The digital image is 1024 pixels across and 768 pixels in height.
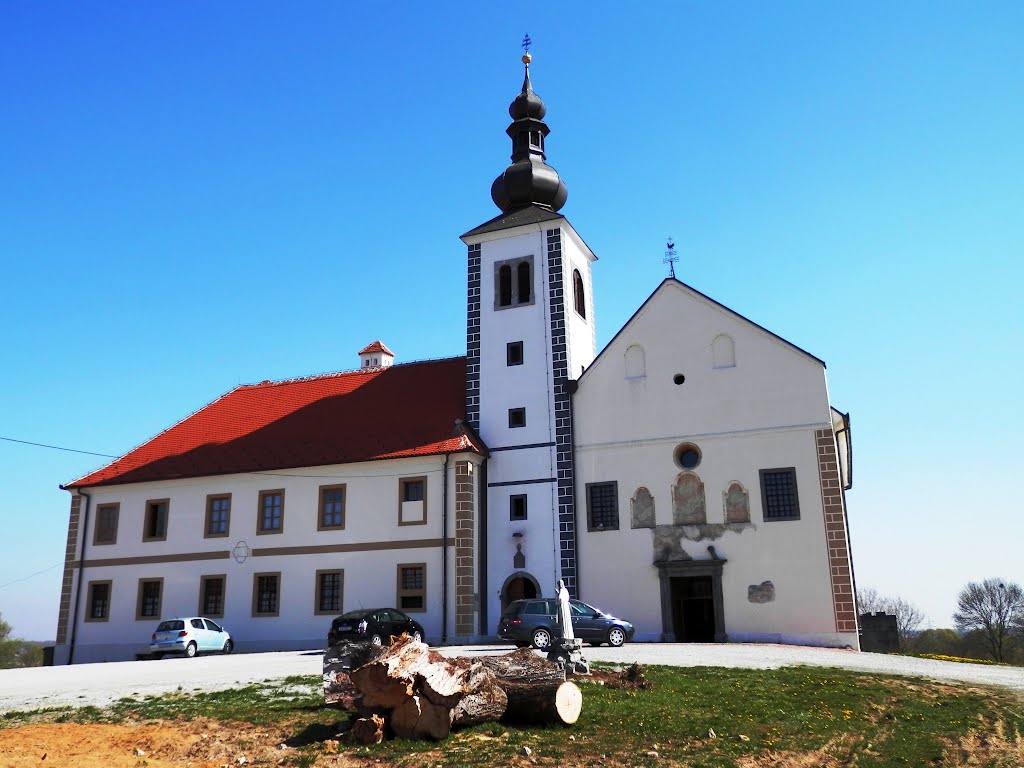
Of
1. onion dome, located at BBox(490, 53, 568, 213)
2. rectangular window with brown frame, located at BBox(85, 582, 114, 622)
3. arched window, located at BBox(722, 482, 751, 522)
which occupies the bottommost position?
rectangular window with brown frame, located at BBox(85, 582, 114, 622)

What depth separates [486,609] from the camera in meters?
30.1

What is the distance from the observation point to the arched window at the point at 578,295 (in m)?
34.8

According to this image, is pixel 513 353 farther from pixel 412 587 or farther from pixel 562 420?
pixel 412 587

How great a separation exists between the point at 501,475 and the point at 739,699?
59.0 feet

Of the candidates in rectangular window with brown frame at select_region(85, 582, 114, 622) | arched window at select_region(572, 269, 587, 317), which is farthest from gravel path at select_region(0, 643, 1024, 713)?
arched window at select_region(572, 269, 587, 317)

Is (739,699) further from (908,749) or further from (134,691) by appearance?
(134,691)

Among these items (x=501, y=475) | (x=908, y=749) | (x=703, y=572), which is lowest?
(x=908, y=749)

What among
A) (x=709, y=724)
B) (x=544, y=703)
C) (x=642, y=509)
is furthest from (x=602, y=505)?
(x=544, y=703)

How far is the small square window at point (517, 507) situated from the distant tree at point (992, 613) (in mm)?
45339

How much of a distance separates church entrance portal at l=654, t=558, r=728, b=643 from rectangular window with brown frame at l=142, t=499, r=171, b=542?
1880 centimetres

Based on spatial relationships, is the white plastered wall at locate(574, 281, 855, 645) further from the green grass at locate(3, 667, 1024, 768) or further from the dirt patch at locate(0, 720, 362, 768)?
the dirt patch at locate(0, 720, 362, 768)

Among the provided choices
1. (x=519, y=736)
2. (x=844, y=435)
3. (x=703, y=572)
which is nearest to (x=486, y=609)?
(x=703, y=572)

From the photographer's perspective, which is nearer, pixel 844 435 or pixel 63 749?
pixel 63 749

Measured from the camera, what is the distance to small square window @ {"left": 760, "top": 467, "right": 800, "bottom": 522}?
91.5 feet
